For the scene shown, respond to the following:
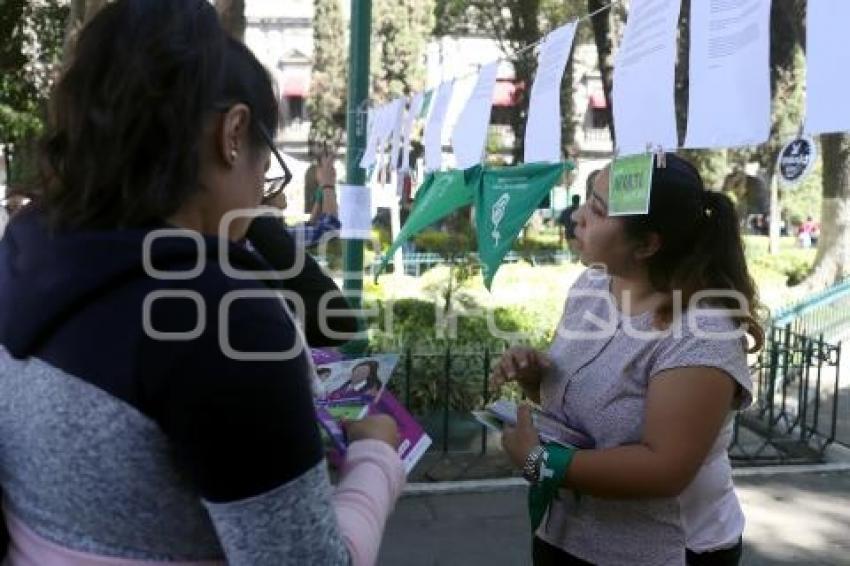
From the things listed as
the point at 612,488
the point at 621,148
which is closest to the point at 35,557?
the point at 612,488

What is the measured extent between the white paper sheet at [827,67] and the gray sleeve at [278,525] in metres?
1.35

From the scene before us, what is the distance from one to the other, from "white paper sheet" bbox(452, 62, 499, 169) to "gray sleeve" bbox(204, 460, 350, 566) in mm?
3811

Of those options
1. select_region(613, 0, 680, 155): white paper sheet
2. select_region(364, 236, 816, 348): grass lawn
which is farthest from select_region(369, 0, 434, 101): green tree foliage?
select_region(613, 0, 680, 155): white paper sheet

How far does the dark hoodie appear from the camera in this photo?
0.87 metres

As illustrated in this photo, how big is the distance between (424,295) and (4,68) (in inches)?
433

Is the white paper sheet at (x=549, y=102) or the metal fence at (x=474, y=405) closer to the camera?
the white paper sheet at (x=549, y=102)

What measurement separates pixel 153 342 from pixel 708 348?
1145 millimetres

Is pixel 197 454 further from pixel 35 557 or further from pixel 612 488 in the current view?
pixel 612 488

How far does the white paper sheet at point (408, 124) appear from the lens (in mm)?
6324

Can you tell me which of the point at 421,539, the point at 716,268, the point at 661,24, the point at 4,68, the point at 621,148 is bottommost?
the point at 421,539

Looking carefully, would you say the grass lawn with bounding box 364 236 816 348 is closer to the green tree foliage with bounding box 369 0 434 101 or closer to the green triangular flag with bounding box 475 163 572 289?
the green triangular flag with bounding box 475 163 572 289

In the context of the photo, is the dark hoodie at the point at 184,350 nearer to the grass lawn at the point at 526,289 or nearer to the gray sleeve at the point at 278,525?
the gray sleeve at the point at 278,525

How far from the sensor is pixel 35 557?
1.01 m

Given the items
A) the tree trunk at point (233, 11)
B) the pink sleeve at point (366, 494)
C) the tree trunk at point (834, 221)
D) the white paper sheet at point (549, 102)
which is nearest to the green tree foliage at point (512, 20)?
the tree trunk at point (834, 221)
